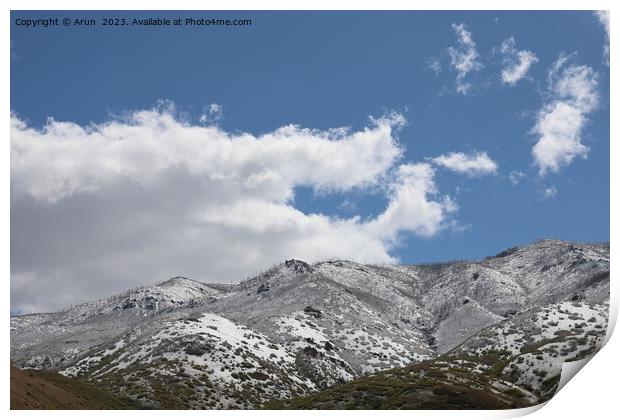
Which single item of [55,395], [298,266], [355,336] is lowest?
[55,395]

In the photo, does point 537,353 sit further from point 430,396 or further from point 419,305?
point 419,305

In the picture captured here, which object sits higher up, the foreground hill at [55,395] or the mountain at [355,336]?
the mountain at [355,336]

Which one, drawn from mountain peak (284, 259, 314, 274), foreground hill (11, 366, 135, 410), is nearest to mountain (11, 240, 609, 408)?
mountain peak (284, 259, 314, 274)

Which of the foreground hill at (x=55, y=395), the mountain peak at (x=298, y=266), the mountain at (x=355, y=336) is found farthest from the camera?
the mountain peak at (x=298, y=266)

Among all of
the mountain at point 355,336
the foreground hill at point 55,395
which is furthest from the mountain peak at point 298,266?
the foreground hill at point 55,395

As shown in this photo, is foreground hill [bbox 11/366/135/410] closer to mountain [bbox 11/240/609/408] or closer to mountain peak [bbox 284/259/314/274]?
mountain [bbox 11/240/609/408]

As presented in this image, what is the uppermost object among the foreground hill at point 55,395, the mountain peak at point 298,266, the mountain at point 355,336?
the mountain peak at point 298,266

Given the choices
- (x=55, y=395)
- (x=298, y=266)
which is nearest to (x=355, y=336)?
(x=298, y=266)

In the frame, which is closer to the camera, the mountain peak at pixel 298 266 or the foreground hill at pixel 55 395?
the foreground hill at pixel 55 395

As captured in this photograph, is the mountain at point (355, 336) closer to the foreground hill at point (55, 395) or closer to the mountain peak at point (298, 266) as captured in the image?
the mountain peak at point (298, 266)

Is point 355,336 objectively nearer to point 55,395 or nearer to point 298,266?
point 298,266
